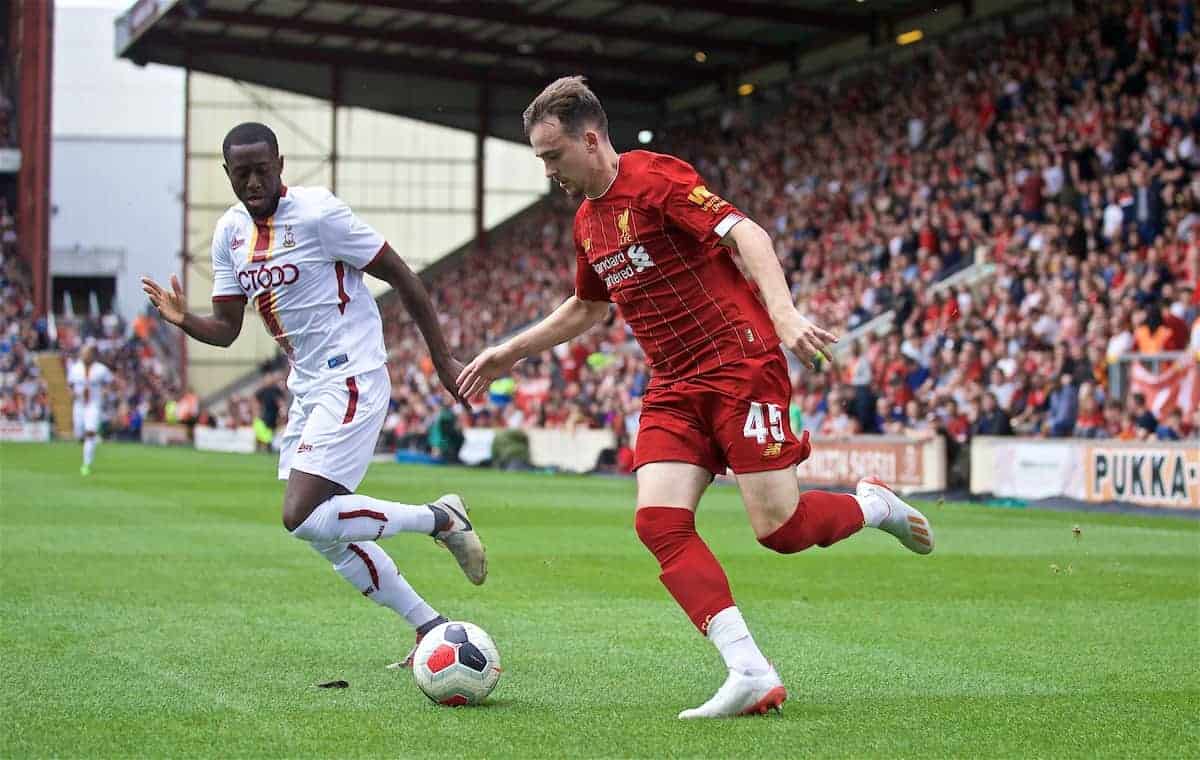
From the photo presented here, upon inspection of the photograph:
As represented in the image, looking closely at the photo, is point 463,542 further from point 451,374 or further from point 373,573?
point 451,374

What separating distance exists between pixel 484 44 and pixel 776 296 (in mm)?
37268

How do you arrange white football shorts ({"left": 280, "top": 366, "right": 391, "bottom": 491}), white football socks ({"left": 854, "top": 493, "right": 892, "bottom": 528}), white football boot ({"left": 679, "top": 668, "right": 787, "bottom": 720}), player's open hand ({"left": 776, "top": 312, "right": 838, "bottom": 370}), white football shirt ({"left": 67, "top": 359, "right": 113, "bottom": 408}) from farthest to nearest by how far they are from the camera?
white football shirt ({"left": 67, "top": 359, "right": 113, "bottom": 408}), white football shorts ({"left": 280, "top": 366, "right": 391, "bottom": 491}), white football socks ({"left": 854, "top": 493, "right": 892, "bottom": 528}), white football boot ({"left": 679, "top": 668, "right": 787, "bottom": 720}), player's open hand ({"left": 776, "top": 312, "right": 838, "bottom": 370})

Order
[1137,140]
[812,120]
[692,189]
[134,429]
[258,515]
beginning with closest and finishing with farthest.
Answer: [692,189] → [258,515] → [1137,140] → [812,120] → [134,429]

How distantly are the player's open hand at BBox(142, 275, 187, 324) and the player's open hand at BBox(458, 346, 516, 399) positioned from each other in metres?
1.34

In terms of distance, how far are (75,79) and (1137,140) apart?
58626mm

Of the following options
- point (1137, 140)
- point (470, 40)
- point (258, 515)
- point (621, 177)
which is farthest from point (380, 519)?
point (470, 40)

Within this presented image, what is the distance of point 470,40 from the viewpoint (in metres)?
41.5

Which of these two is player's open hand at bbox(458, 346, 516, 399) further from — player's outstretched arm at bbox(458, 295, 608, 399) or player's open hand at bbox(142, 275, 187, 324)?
player's open hand at bbox(142, 275, 187, 324)

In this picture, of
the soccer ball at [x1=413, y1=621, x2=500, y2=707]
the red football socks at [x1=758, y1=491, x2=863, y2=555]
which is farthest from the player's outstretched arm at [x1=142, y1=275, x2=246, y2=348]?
the red football socks at [x1=758, y1=491, x2=863, y2=555]

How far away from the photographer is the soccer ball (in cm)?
616

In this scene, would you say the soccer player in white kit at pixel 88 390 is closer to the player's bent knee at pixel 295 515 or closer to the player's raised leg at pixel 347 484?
the player's raised leg at pixel 347 484

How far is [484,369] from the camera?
22.0 ft

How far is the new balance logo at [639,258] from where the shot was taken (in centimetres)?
610

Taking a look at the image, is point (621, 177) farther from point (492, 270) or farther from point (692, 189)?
point (492, 270)
